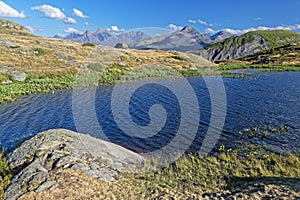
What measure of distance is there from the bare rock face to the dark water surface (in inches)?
140

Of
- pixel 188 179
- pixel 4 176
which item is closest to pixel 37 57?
pixel 4 176

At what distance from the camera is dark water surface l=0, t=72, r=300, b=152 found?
18.4 metres

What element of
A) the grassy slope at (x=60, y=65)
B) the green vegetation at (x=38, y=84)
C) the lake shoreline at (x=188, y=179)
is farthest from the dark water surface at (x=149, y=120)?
the grassy slope at (x=60, y=65)

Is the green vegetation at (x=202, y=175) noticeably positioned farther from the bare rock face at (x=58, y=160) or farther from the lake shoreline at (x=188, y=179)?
the bare rock face at (x=58, y=160)

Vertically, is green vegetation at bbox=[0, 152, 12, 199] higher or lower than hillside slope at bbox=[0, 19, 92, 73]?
lower

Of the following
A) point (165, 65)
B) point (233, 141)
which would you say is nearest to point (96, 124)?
point (233, 141)

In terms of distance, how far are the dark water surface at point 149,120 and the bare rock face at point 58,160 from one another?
3.56 m

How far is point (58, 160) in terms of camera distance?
1212 centimetres

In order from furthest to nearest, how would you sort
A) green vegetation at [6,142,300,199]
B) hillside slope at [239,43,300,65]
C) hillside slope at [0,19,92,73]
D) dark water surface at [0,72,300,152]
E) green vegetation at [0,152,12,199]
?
hillside slope at [239,43,300,65] → hillside slope at [0,19,92,73] → dark water surface at [0,72,300,152] → green vegetation at [0,152,12,199] → green vegetation at [6,142,300,199]

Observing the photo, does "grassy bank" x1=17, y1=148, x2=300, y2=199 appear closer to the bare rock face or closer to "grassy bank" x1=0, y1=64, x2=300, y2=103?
the bare rock face

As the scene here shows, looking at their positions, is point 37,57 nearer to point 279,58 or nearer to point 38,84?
point 38,84

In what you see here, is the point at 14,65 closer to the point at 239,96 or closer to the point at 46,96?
the point at 46,96

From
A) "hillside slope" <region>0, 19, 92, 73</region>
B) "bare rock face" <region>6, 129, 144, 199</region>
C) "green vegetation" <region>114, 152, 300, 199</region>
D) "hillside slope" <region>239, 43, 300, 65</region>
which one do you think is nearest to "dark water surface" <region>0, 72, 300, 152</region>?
"bare rock face" <region>6, 129, 144, 199</region>

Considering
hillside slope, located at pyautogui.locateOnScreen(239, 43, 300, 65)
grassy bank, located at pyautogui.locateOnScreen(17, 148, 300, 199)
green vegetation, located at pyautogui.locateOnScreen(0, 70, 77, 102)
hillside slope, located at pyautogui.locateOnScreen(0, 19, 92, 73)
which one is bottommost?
green vegetation, located at pyautogui.locateOnScreen(0, 70, 77, 102)
